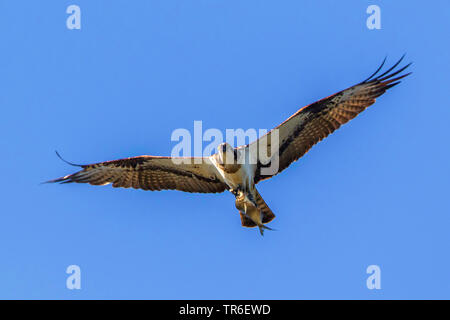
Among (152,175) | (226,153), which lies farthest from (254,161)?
(152,175)

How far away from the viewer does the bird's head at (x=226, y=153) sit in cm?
1471

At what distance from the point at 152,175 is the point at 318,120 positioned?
3.71m

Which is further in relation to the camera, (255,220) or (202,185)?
(202,185)

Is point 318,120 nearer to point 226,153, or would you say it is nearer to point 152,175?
point 226,153

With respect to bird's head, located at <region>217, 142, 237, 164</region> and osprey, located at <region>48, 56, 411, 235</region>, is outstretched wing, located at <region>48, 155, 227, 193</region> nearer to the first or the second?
osprey, located at <region>48, 56, 411, 235</region>

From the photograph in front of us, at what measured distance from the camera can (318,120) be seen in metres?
15.4

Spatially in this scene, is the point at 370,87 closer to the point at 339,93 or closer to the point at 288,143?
the point at 339,93

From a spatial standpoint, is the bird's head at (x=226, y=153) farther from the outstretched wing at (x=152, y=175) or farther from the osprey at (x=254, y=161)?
the outstretched wing at (x=152, y=175)

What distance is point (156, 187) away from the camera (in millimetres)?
16328

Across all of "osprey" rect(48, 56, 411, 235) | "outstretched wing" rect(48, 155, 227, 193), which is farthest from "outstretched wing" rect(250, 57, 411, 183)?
"outstretched wing" rect(48, 155, 227, 193)

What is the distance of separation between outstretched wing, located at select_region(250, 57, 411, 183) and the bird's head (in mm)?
590

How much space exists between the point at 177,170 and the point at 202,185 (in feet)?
2.05

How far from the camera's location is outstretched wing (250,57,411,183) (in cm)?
1518

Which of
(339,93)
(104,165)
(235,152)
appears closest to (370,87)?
(339,93)
